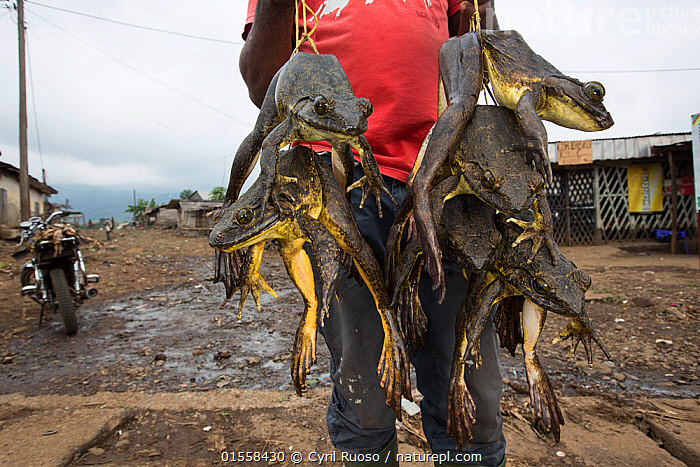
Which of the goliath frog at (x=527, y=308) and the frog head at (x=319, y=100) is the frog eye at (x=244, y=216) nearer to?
the frog head at (x=319, y=100)

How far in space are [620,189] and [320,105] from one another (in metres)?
13.1

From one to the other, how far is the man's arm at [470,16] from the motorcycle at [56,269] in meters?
5.20

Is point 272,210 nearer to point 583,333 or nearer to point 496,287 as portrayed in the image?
point 496,287

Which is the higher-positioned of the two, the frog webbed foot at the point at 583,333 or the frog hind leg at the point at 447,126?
the frog hind leg at the point at 447,126

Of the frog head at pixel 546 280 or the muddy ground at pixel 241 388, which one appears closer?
the frog head at pixel 546 280

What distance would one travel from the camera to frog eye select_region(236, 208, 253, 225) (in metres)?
0.93

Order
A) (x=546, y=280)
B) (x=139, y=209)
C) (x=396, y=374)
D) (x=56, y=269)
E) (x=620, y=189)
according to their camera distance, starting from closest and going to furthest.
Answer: (x=546, y=280) < (x=396, y=374) < (x=56, y=269) < (x=620, y=189) < (x=139, y=209)

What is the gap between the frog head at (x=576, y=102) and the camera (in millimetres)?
970

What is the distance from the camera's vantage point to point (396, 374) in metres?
1.07

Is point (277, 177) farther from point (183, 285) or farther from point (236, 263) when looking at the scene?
point (183, 285)

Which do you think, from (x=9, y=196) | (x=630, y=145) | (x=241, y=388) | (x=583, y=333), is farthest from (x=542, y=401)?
(x=9, y=196)

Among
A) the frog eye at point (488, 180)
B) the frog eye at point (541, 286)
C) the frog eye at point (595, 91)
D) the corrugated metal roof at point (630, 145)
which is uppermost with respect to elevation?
the corrugated metal roof at point (630, 145)

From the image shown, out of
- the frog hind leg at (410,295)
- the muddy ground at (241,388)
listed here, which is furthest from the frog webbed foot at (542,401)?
the muddy ground at (241,388)

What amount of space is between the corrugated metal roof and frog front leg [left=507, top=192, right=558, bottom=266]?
10.8 m
